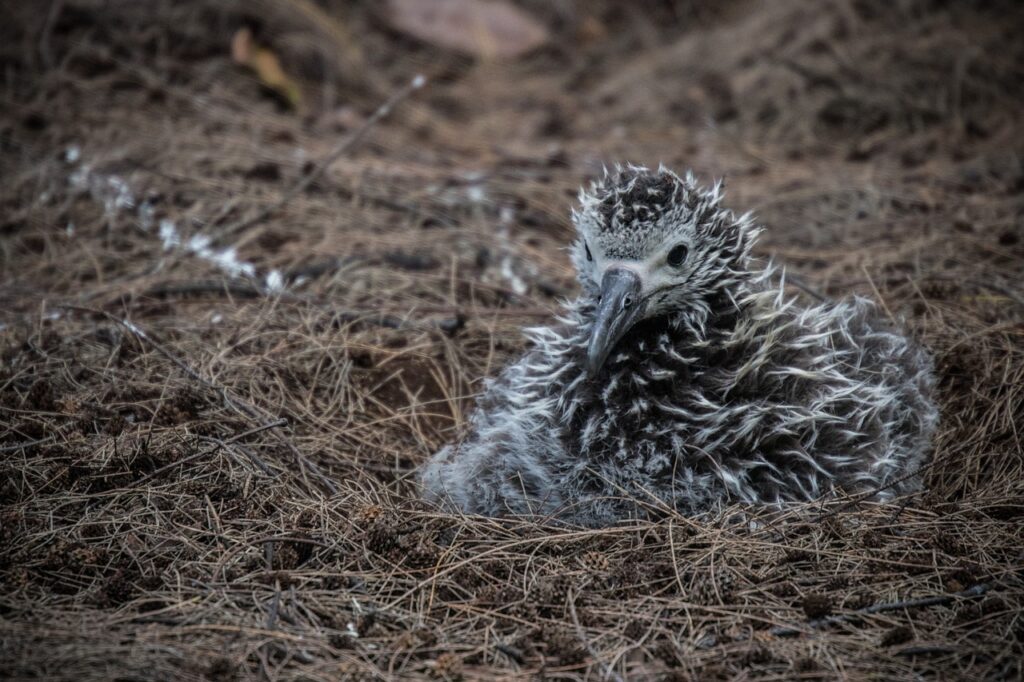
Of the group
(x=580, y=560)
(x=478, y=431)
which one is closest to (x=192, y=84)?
(x=478, y=431)

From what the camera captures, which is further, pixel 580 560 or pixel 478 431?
pixel 478 431

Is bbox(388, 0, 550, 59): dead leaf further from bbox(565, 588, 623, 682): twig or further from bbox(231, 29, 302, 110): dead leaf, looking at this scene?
bbox(565, 588, 623, 682): twig

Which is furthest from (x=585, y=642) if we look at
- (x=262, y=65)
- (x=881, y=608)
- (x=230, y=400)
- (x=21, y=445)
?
(x=262, y=65)

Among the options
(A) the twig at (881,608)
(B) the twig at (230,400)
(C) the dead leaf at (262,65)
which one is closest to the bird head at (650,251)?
(A) the twig at (881,608)

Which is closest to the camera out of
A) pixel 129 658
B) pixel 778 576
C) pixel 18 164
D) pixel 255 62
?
pixel 129 658

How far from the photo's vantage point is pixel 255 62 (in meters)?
8.83

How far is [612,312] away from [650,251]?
1.01 feet

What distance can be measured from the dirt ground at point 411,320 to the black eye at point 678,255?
3.51 feet

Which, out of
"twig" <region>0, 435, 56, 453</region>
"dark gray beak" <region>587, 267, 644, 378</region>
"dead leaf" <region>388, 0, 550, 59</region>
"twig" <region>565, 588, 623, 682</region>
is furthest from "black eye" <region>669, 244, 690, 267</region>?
"dead leaf" <region>388, 0, 550, 59</region>

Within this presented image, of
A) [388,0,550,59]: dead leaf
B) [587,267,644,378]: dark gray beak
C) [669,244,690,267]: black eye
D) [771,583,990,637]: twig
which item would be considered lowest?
[388,0,550,59]: dead leaf

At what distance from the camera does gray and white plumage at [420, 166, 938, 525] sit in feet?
13.0

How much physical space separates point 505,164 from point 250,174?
219cm

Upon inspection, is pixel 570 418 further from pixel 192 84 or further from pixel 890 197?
pixel 192 84

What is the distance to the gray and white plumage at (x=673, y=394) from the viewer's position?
3.97 meters
